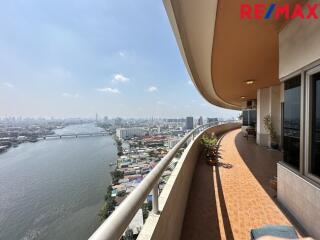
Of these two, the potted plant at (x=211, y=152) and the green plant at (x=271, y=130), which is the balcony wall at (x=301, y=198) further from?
the green plant at (x=271, y=130)

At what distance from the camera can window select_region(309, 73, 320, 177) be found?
2559 mm

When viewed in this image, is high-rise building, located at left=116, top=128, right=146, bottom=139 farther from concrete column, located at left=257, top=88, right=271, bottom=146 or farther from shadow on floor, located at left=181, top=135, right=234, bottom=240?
concrete column, located at left=257, top=88, right=271, bottom=146

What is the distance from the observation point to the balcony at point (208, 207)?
1.29 metres

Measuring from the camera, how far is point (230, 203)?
355 cm

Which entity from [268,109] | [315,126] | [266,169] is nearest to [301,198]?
[315,126]

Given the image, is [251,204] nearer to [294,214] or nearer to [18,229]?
[294,214]

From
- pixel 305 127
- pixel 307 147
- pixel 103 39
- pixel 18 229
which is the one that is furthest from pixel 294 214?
pixel 103 39

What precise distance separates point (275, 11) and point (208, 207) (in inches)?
142

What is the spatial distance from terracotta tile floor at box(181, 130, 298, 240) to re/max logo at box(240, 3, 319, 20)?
324 cm

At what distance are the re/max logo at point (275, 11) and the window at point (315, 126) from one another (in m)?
0.93

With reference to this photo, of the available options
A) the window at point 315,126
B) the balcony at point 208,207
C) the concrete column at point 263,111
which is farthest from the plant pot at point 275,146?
the window at point 315,126

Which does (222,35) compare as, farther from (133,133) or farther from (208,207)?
(133,133)

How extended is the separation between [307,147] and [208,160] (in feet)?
12.5

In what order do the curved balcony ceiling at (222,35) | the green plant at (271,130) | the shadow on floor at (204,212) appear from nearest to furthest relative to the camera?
the shadow on floor at (204,212) → the curved balcony ceiling at (222,35) → the green plant at (271,130)
